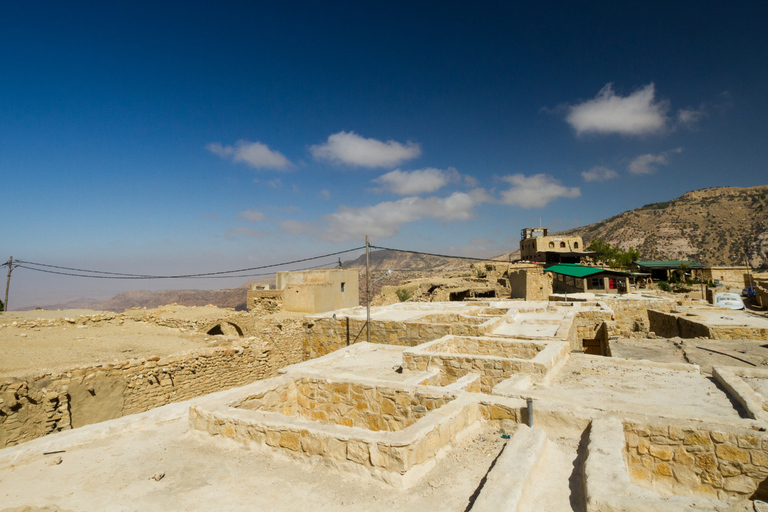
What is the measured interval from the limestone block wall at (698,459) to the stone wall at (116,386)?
9731 mm

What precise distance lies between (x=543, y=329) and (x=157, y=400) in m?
10.3

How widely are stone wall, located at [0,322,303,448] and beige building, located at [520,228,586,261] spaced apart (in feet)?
147

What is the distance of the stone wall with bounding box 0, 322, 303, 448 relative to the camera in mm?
7203

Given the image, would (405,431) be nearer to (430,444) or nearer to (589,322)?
→ (430,444)

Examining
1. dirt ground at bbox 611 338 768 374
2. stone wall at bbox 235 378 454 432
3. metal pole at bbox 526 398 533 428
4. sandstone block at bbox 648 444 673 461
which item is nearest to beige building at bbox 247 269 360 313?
dirt ground at bbox 611 338 768 374

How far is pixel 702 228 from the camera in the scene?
71938 millimetres

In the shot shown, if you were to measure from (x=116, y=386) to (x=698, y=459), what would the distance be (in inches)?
409

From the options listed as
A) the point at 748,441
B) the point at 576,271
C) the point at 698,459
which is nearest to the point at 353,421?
the point at 698,459

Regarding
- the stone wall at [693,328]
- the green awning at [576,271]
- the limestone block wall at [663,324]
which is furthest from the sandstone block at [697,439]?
the green awning at [576,271]

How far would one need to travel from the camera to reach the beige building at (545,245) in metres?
51.3

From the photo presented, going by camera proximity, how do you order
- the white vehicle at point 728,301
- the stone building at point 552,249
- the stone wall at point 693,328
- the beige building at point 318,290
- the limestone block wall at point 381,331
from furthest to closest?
the stone building at point 552,249
the beige building at point 318,290
the white vehicle at point 728,301
the stone wall at point 693,328
the limestone block wall at point 381,331

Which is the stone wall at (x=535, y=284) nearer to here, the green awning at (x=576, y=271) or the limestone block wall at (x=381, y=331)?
the green awning at (x=576, y=271)

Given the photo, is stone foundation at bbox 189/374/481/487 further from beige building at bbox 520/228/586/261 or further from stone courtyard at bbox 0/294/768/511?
A: beige building at bbox 520/228/586/261

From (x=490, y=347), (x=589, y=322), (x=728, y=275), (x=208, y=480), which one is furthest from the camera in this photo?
(x=728, y=275)
